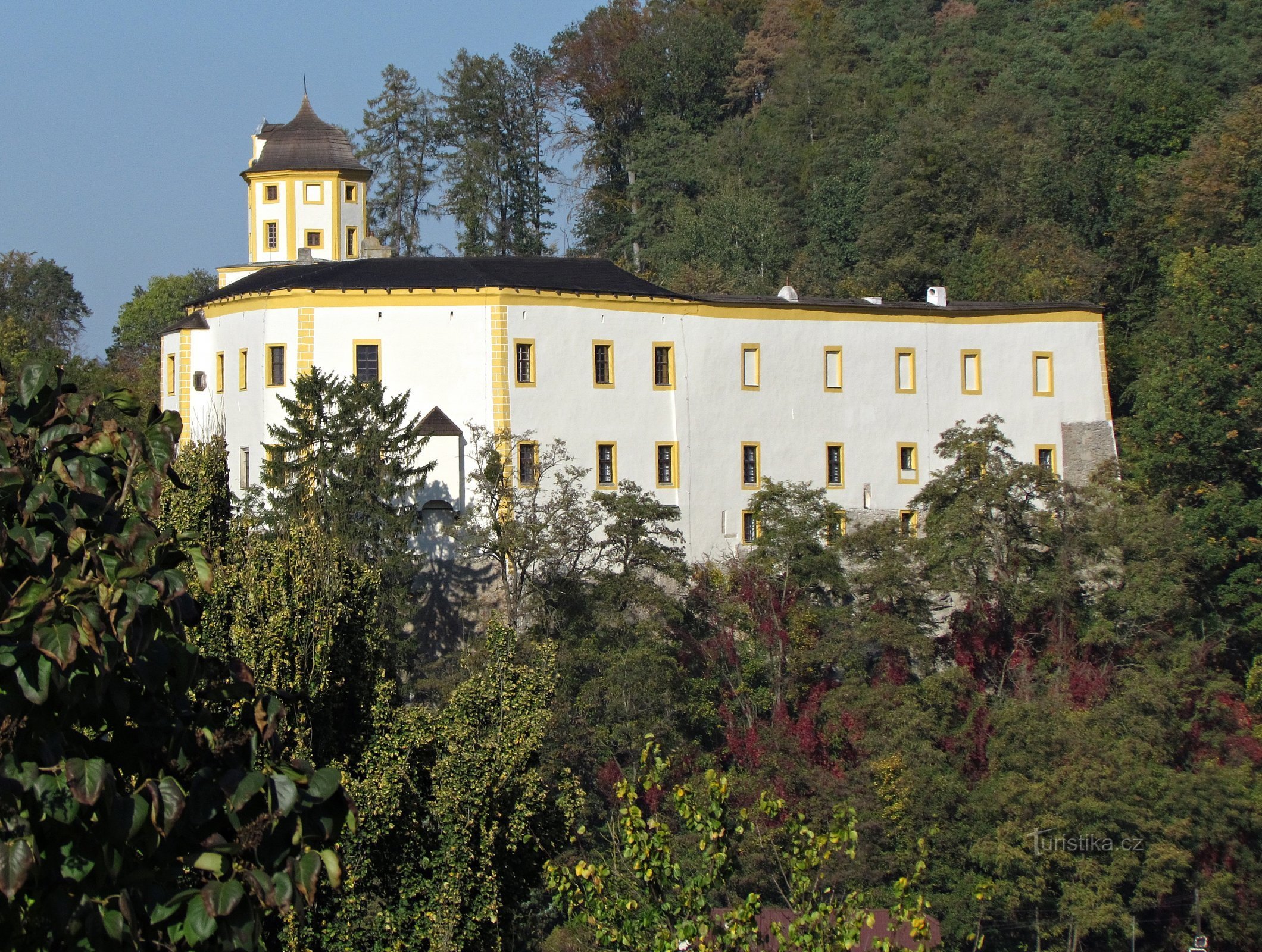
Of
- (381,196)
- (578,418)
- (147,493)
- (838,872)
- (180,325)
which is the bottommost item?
(838,872)

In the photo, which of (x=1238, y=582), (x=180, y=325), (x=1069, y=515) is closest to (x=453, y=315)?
(x=180, y=325)

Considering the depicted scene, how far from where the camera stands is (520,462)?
3906 cm

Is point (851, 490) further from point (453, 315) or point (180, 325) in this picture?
point (180, 325)

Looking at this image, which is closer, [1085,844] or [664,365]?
[1085,844]

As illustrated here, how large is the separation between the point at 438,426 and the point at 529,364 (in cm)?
262

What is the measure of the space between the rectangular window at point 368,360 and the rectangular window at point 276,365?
5.80ft

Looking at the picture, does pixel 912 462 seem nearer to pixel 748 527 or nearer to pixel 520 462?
pixel 748 527

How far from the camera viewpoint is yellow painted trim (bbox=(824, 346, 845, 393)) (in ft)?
140

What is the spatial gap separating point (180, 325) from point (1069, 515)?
22033mm

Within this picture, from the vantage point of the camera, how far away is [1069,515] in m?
40.8

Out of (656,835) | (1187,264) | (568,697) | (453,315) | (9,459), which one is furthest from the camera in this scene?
(1187,264)

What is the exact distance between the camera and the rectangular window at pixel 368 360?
3947 centimetres

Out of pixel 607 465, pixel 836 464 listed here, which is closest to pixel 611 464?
pixel 607 465

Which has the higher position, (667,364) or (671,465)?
(667,364)
